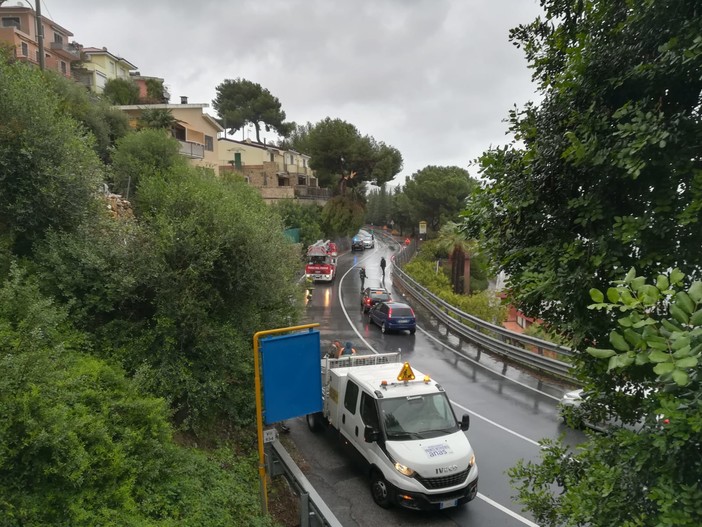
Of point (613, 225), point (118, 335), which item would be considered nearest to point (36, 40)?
point (118, 335)

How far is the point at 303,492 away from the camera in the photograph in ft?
21.6

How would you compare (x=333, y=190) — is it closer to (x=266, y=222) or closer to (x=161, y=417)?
(x=266, y=222)

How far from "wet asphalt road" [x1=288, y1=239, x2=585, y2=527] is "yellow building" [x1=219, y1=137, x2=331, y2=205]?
29.3 m

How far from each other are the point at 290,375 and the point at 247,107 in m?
71.3

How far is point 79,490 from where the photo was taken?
504 cm

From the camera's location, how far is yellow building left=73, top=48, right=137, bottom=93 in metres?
50.7

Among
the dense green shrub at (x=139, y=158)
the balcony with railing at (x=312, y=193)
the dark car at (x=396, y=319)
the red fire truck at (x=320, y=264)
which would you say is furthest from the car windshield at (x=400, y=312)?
the balcony with railing at (x=312, y=193)

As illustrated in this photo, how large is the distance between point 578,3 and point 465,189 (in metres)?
55.9

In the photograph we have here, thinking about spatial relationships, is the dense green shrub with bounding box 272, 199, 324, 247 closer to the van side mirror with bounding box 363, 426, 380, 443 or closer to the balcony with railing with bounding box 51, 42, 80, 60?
the balcony with railing with bounding box 51, 42, 80, 60

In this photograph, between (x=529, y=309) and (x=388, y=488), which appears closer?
(x=529, y=309)

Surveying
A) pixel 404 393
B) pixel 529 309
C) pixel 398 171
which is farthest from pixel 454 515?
pixel 398 171

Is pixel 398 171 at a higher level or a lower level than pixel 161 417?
higher

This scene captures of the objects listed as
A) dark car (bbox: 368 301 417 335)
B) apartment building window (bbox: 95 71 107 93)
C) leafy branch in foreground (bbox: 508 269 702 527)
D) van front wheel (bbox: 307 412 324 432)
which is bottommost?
van front wheel (bbox: 307 412 324 432)

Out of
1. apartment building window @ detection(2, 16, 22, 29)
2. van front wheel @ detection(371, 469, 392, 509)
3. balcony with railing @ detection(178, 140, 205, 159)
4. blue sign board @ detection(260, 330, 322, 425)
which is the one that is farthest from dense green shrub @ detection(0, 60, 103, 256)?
apartment building window @ detection(2, 16, 22, 29)
